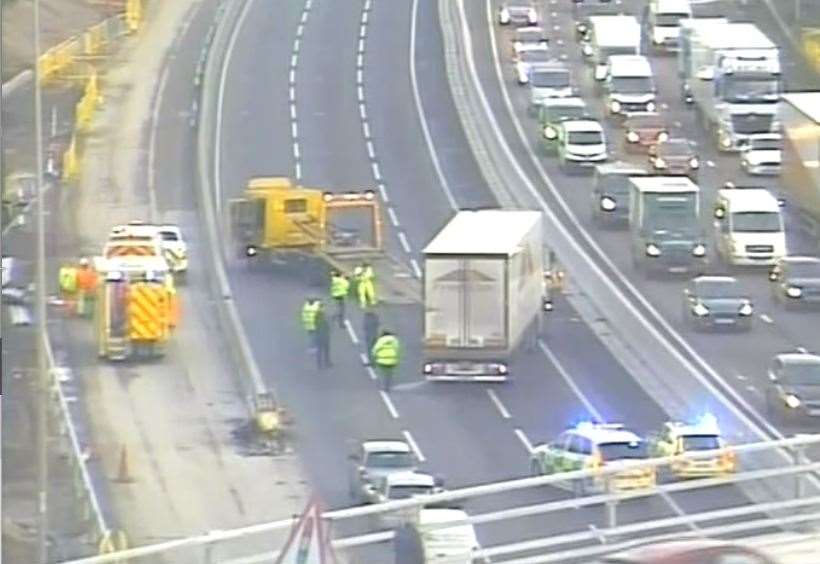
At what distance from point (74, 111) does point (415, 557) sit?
3732cm

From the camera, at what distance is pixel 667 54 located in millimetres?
53906

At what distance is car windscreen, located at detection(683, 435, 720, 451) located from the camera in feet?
81.3

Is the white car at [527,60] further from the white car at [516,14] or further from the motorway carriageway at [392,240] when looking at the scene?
the white car at [516,14]

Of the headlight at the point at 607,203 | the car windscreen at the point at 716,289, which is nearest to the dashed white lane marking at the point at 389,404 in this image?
the car windscreen at the point at 716,289

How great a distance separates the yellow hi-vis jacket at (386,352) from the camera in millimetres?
30547

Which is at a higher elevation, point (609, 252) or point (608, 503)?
point (608, 503)

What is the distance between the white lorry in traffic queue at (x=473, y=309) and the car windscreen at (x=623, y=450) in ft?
17.2

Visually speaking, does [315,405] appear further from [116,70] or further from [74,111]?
[116,70]

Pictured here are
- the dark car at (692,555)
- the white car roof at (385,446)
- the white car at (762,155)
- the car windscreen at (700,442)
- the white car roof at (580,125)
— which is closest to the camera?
the dark car at (692,555)

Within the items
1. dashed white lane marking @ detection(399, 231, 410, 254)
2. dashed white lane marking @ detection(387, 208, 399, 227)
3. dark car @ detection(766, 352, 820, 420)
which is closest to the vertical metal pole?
dark car @ detection(766, 352, 820, 420)

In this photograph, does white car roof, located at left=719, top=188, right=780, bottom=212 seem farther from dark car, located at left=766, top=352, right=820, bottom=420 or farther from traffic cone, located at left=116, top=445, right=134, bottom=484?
traffic cone, located at left=116, top=445, right=134, bottom=484

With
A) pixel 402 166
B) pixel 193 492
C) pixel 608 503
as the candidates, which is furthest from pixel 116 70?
pixel 608 503

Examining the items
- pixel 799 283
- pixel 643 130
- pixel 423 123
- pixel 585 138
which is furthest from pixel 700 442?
pixel 423 123

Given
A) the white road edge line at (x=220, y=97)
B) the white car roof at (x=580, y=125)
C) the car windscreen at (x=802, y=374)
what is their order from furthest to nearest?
the white car roof at (x=580, y=125)
the white road edge line at (x=220, y=97)
the car windscreen at (x=802, y=374)
